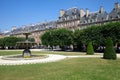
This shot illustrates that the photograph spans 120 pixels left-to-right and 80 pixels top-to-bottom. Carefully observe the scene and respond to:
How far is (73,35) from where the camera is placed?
5109 cm

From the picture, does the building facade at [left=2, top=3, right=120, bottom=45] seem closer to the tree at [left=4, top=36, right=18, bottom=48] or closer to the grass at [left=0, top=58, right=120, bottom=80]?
the tree at [left=4, top=36, right=18, bottom=48]

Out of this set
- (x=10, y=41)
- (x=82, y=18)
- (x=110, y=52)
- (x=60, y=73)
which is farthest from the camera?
(x=10, y=41)

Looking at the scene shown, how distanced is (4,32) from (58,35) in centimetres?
8915

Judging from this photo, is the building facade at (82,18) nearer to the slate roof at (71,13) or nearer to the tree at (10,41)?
the slate roof at (71,13)

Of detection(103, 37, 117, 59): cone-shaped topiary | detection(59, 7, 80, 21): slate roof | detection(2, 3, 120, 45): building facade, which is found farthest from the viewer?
detection(59, 7, 80, 21): slate roof

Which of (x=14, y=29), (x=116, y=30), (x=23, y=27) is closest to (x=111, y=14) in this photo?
(x=116, y=30)

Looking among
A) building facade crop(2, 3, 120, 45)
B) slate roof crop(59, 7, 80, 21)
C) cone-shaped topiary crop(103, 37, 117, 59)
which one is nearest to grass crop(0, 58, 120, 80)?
cone-shaped topiary crop(103, 37, 117, 59)

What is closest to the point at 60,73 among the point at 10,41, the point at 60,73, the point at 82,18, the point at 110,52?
the point at 60,73

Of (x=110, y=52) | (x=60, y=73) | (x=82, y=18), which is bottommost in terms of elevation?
(x=60, y=73)

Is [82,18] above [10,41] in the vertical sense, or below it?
above

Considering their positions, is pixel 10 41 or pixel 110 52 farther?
pixel 10 41


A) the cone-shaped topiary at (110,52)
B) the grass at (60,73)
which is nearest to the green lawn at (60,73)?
the grass at (60,73)

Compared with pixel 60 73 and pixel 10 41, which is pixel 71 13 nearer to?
pixel 10 41

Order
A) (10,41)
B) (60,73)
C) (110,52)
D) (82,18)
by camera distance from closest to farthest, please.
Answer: (60,73), (110,52), (82,18), (10,41)
